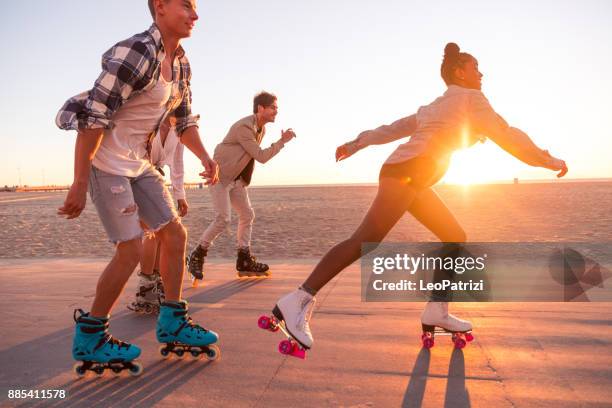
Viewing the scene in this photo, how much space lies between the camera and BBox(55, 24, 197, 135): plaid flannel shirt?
2.95m

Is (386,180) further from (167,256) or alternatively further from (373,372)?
(167,256)

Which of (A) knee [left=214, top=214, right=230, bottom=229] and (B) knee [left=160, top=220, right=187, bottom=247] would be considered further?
(A) knee [left=214, top=214, right=230, bottom=229]

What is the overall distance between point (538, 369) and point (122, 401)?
2274 millimetres

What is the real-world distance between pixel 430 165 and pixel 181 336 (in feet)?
6.12

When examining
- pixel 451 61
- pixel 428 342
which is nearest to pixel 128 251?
pixel 428 342

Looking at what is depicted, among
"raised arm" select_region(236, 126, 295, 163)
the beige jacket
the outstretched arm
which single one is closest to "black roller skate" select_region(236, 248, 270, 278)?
the beige jacket

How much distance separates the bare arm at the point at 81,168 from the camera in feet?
9.54

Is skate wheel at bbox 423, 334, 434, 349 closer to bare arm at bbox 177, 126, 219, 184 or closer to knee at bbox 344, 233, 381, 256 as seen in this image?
knee at bbox 344, 233, 381, 256

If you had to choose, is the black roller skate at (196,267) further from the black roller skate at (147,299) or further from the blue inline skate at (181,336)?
the blue inline skate at (181,336)

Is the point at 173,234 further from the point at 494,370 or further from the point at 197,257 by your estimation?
the point at 197,257

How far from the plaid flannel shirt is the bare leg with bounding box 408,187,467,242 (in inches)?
71.4

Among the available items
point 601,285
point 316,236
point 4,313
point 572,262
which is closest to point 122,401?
point 4,313

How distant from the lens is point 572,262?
303 inches

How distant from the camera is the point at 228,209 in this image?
6824 mm
